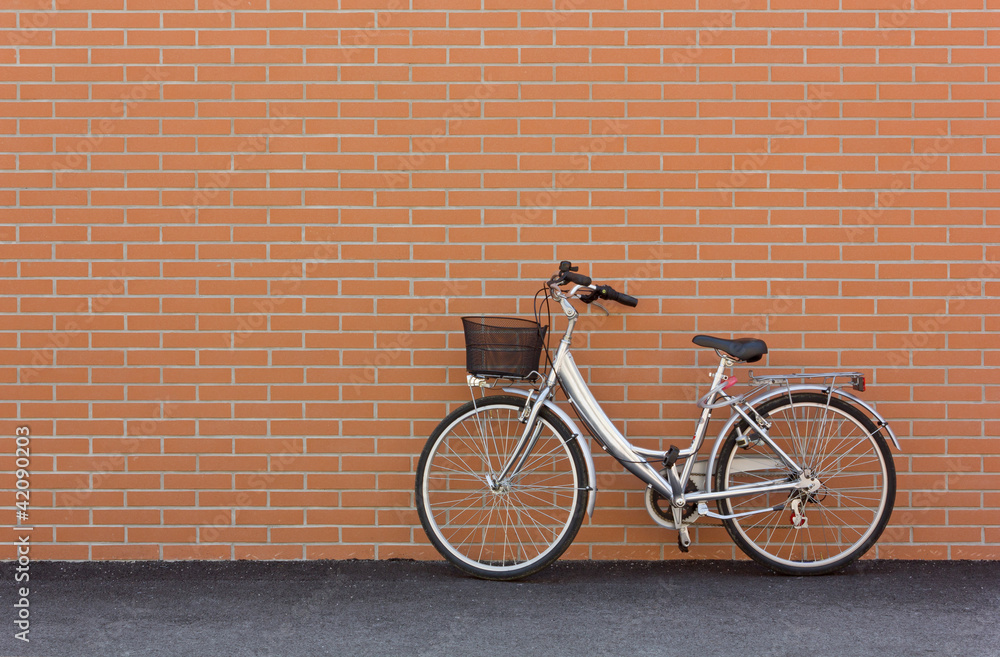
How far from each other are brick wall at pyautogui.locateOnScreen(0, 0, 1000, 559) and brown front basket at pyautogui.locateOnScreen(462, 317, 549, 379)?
0.36 m

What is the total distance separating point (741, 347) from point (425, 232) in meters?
1.62

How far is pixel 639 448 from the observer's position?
378 centimetres

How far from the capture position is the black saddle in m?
3.60

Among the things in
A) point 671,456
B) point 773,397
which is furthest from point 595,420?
A: point 773,397

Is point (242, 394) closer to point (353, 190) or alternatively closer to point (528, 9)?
point (353, 190)

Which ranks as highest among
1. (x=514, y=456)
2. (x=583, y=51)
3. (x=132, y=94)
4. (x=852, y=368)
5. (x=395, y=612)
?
(x=583, y=51)

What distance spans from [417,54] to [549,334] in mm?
1543

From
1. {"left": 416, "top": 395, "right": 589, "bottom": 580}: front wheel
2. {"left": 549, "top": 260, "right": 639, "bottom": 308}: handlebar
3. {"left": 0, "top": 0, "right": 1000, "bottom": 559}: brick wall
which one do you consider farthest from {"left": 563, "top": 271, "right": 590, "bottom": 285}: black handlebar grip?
{"left": 416, "top": 395, "right": 589, "bottom": 580}: front wheel

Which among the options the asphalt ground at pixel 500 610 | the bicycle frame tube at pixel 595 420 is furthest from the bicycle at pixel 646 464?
the asphalt ground at pixel 500 610

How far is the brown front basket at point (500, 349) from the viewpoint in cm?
362

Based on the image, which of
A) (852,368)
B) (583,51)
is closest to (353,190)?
(583,51)

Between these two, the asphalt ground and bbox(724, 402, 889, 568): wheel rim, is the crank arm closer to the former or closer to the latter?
bbox(724, 402, 889, 568): wheel rim

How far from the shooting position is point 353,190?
13.0 feet

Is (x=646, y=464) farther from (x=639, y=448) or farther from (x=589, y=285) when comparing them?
(x=589, y=285)
